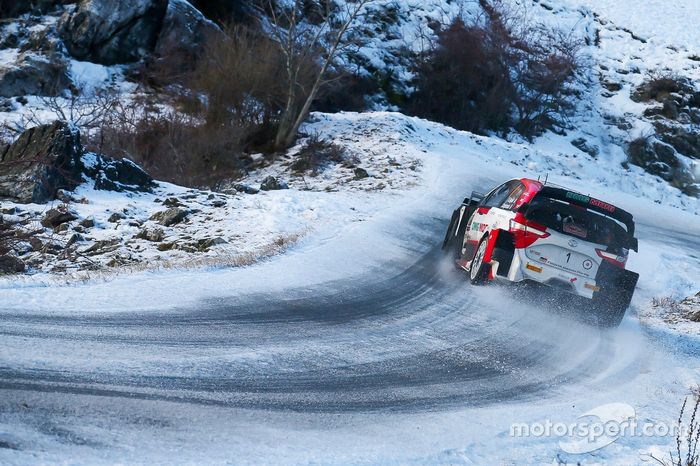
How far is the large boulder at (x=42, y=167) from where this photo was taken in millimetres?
15719

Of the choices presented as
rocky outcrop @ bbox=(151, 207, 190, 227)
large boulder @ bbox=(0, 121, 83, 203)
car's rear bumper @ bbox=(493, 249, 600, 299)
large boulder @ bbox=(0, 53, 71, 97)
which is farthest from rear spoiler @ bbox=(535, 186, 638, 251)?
large boulder @ bbox=(0, 53, 71, 97)

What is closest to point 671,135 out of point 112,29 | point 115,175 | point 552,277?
point 112,29

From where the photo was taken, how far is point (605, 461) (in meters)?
5.46

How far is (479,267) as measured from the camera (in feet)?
35.5

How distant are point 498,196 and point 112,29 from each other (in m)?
26.8

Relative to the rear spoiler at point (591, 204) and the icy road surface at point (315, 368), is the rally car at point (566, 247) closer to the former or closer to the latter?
the rear spoiler at point (591, 204)

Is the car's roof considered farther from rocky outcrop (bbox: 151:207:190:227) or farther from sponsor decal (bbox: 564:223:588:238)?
rocky outcrop (bbox: 151:207:190:227)

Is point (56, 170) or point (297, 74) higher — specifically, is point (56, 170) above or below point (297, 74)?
below

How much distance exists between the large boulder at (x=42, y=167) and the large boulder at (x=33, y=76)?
13317mm

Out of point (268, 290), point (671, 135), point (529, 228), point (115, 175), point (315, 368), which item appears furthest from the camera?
point (671, 135)

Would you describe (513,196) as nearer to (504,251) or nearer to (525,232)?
(525,232)

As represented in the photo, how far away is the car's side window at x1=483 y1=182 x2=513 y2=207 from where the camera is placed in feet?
37.7

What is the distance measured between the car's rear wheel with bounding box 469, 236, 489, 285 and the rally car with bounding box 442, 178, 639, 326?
0.02 m

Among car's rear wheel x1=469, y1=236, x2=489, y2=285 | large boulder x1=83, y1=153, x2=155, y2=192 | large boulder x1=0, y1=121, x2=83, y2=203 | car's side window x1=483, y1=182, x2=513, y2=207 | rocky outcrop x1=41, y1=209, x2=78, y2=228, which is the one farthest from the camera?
large boulder x1=83, y1=153, x2=155, y2=192
